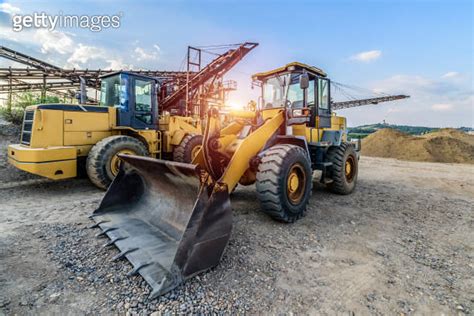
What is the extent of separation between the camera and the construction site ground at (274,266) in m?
2.00

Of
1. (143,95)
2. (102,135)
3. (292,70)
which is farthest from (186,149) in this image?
(292,70)

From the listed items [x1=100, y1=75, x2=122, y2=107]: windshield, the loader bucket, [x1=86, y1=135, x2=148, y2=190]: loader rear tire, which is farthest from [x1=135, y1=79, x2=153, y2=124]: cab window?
the loader bucket

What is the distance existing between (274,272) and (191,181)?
129 centimetres

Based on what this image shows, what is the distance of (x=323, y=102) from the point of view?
553cm

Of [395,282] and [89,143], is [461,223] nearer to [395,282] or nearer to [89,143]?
[395,282]

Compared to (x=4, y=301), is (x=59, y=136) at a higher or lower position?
higher

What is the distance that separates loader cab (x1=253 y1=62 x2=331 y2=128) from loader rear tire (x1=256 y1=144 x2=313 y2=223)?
1539mm

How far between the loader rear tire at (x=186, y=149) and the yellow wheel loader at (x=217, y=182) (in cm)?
274

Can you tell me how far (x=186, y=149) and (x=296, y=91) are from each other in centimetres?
358

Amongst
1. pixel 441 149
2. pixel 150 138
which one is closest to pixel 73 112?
pixel 150 138

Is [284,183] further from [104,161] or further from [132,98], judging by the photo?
[132,98]

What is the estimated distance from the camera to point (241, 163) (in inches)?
137

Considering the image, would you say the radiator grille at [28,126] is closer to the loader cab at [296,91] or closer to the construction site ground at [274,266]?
the construction site ground at [274,266]

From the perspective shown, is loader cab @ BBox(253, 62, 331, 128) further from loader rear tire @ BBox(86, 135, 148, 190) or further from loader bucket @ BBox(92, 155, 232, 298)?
loader rear tire @ BBox(86, 135, 148, 190)
